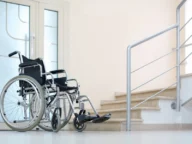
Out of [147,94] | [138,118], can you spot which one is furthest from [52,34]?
[138,118]

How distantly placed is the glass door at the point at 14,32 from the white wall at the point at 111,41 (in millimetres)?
606

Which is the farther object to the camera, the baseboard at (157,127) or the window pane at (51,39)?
the window pane at (51,39)

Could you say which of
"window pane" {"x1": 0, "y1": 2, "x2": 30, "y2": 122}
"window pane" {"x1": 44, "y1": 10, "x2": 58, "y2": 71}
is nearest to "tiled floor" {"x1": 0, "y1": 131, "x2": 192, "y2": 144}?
"window pane" {"x1": 0, "y1": 2, "x2": 30, "y2": 122}

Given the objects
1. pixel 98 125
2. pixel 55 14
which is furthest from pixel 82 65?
pixel 98 125

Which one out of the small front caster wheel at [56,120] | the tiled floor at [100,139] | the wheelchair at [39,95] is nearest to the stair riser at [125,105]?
the wheelchair at [39,95]

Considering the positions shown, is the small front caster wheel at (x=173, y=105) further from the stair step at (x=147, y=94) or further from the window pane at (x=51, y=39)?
the window pane at (x=51, y=39)

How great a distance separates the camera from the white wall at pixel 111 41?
4969 millimetres

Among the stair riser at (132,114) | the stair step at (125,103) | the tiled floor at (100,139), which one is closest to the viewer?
the tiled floor at (100,139)

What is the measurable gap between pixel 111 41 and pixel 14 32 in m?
1.62

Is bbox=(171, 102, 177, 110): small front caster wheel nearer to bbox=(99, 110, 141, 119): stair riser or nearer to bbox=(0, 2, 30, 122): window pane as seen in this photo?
bbox=(99, 110, 141, 119): stair riser

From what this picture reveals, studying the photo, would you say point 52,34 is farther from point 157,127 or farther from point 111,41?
point 157,127

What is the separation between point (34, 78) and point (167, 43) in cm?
332

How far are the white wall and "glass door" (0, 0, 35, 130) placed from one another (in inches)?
23.9

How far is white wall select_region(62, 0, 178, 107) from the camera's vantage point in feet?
16.3
